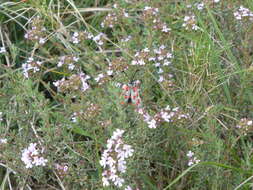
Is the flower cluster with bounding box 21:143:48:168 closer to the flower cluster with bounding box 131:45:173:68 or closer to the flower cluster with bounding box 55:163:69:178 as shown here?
the flower cluster with bounding box 55:163:69:178

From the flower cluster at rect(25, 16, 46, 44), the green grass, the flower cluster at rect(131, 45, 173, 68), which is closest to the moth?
the green grass

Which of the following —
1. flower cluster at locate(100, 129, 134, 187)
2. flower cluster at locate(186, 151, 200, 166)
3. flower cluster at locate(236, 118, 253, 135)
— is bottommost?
flower cluster at locate(186, 151, 200, 166)

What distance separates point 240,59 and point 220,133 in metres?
0.55

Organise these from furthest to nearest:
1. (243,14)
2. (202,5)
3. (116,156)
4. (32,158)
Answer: (202,5)
(243,14)
(32,158)
(116,156)

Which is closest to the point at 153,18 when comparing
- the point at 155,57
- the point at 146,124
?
the point at 155,57

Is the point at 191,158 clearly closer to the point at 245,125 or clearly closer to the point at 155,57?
the point at 245,125

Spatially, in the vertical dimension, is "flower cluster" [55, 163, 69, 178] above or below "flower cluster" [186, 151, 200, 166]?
above

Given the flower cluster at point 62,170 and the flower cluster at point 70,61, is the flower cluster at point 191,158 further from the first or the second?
the flower cluster at point 70,61

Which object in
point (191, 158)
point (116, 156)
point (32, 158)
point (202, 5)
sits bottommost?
point (191, 158)

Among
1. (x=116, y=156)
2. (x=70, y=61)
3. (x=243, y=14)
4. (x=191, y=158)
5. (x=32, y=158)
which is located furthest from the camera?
(x=243, y=14)

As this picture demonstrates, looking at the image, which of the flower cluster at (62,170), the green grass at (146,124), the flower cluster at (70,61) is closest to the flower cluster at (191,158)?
the green grass at (146,124)

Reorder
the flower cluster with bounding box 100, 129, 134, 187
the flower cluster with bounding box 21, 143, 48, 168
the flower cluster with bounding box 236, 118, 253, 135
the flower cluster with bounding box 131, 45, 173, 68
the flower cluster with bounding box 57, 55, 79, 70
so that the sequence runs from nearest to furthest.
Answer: the flower cluster with bounding box 100, 129, 134, 187
the flower cluster with bounding box 21, 143, 48, 168
the flower cluster with bounding box 236, 118, 253, 135
the flower cluster with bounding box 131, 45, 173, 68
the flower cluster with bounding box 57, 55, 79, 70

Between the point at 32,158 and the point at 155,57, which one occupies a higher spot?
the point at 155,57

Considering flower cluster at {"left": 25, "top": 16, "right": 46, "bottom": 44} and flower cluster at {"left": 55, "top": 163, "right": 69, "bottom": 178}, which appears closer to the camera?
flower cluster at {"left": 55, "top": 163, "right": 69, "bottom": 178}
